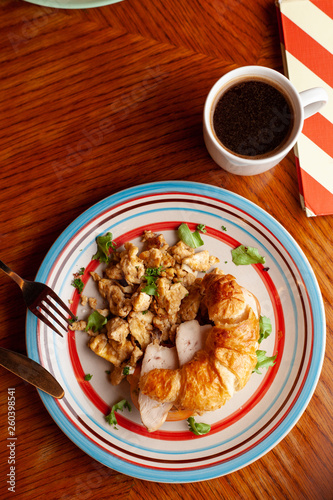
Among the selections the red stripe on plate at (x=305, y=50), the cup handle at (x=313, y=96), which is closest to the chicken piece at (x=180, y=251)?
the cup handle at (x=313, y=96)

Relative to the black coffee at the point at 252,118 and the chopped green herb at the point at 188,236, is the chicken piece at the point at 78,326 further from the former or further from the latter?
the black coffee at the point at 252,118

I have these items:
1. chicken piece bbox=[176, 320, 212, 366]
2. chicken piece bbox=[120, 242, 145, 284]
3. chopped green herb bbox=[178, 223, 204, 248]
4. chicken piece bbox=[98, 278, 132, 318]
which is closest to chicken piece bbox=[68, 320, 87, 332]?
chicken piece bbox=[98, 278, 132, 318]

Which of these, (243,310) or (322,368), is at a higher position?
(243,310)

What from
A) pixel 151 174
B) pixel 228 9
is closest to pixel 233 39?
pixel 228 9

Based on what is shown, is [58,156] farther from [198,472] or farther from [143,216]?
[198,472]

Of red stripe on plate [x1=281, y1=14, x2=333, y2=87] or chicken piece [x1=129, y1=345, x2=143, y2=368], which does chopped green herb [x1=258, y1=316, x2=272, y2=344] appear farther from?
red stripe on plate [x1=281, y1=14, x2=333, y2=87]

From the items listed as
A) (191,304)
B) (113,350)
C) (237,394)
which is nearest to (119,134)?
(191,304)
